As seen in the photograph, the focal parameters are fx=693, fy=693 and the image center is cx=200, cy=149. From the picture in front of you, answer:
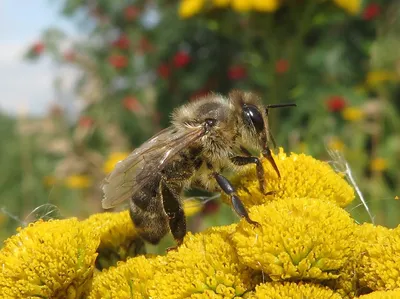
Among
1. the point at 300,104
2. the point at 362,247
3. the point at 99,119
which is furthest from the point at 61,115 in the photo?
the point at 362,247

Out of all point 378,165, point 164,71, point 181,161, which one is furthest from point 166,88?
point 181,161

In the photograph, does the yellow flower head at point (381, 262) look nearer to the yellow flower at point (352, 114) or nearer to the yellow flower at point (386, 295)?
the yellow flower at point (386, 295)

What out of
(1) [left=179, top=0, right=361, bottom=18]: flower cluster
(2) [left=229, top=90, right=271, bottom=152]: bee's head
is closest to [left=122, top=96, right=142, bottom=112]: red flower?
(1) [left=179, top=0, right=361, bottom=18]: flower cluster

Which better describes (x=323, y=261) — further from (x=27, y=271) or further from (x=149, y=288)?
(x=27, y=271)

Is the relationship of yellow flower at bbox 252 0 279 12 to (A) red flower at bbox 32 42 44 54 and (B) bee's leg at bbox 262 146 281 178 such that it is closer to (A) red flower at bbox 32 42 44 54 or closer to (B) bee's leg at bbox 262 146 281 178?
(B) bee's leg at bbox 262 146 281 178

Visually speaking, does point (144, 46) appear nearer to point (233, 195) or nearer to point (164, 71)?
point (164, 71)

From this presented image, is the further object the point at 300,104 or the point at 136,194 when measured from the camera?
the point at 300,104

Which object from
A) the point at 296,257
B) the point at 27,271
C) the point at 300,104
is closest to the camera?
the point at 296,257
